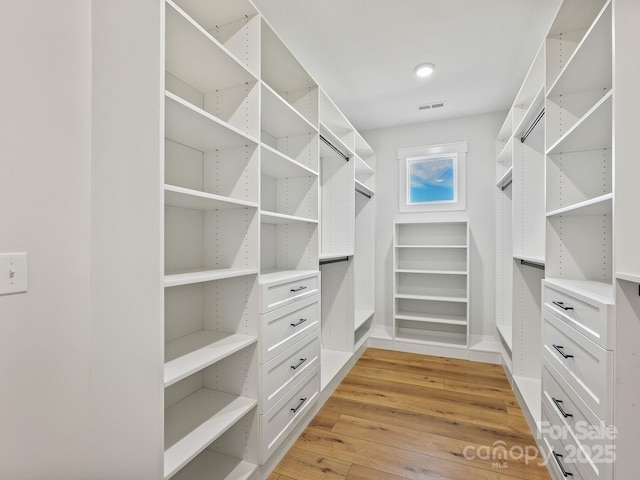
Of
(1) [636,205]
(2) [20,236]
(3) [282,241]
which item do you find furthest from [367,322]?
(2) [20,236]

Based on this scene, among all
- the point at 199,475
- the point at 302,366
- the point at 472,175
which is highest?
the point at 472,175

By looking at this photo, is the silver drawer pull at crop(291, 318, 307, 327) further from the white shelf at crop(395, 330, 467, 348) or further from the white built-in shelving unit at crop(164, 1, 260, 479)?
the white shelf at crop(395, 330, 467, 348)

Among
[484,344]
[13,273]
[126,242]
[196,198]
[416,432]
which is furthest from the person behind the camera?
[484,344]

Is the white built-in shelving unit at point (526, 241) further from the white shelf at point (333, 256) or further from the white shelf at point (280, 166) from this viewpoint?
the white shelf at point (280, 166)

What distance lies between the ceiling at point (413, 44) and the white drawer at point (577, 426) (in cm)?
220

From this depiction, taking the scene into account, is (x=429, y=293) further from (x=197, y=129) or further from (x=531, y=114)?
(x=197, y=129)

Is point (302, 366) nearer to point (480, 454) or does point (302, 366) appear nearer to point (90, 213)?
point (480, 454)

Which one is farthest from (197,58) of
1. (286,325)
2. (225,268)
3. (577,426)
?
(577,426)

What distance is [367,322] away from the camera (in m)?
4.00

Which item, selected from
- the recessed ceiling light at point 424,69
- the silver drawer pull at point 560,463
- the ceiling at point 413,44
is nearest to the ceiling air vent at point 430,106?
the ceiling at point 413,44

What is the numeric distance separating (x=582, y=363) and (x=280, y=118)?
80.7 inches

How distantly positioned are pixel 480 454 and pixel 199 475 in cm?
159

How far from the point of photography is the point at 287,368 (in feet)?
6.21

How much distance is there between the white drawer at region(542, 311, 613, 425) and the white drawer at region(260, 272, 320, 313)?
1399mm
